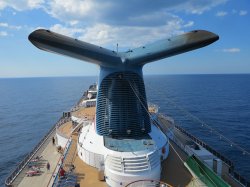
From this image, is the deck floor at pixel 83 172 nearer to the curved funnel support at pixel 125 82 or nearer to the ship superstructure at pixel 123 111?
the ship superstructure at pixel 123 111

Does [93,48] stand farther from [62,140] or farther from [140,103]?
[62,140]

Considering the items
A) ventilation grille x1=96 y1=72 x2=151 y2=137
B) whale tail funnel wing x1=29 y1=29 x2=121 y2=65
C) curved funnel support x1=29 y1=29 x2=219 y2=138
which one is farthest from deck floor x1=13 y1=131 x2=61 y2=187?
whale tail funnel wing x1=29 y1=29 x2=121 y2=65

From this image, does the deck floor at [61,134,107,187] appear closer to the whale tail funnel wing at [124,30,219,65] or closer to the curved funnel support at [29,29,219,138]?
the curved funnel support at [29,29,219,138]

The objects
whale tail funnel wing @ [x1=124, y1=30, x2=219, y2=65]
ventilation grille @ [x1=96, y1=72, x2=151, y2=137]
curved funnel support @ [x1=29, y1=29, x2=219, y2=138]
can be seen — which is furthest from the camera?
ventilation grille @ [x1=96, y1=72, x2=151, y2=137]

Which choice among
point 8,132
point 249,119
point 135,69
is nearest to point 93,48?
point 135,69

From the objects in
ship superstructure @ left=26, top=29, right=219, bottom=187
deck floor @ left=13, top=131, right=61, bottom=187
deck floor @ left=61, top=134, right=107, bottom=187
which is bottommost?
Answer: deck floor @ left=13, top=131, right=61, bottom=187

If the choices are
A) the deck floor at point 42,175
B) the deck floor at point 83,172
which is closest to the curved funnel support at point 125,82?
the deck floor at point 83,172

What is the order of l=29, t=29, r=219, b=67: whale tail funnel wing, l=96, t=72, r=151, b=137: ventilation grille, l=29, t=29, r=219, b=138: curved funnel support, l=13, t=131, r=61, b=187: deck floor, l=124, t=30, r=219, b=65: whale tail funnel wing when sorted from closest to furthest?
l=29, t=29, r=219, b=67: whale tail funnel wing
l=124, t=30, r=219, b=65: whale tail funnel wing
l=29, t=29, r=219, b=138: curved funnel support
l=96, t=72, r=151, b=137: ventilation grille
l=13, t=131, r=61, b=187: deck floor

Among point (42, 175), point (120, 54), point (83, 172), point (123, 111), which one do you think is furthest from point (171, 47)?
point (42, 175)
